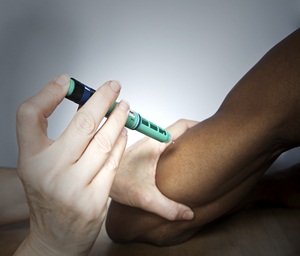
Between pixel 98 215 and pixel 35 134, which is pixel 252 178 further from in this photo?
pixel 35 134

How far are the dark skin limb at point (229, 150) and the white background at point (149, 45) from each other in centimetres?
28

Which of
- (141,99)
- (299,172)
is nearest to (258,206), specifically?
(299,172)

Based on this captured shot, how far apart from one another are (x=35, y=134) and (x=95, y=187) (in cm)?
12

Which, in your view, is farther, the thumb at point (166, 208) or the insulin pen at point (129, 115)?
the thumb at point (166, 208)

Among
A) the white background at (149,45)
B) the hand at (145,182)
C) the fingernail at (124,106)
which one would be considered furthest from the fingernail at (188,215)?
the white background at (149,45)

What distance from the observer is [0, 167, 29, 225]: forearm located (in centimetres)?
97

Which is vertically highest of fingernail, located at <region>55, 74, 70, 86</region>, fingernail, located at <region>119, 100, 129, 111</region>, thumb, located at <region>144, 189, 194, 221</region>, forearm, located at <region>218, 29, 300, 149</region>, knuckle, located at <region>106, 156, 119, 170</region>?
forearm, located at <region>218, 29, 300, 149</region>

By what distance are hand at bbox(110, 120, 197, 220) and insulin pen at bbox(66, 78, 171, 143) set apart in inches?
5.1

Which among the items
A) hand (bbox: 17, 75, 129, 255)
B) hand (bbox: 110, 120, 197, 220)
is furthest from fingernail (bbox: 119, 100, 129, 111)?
hand (bbox: 110, 120, 197, 220)

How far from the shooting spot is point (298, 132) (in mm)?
718

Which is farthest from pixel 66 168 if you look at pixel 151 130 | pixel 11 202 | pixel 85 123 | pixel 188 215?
pixel 11 202

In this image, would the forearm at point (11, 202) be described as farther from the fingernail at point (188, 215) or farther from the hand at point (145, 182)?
the fingernail at point (188, 215)

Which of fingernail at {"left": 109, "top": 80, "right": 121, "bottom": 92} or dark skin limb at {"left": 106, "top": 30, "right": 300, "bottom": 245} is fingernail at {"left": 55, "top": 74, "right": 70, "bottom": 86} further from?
dark skin limb at {"left": 106, "top": 30, "right": 300, "bottom": 245}

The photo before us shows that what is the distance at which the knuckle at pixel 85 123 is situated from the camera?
55 cm
